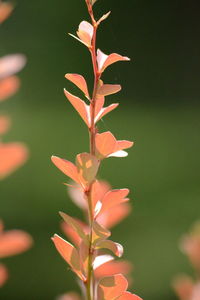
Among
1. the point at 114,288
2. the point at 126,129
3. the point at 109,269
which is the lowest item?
the point at 126,129

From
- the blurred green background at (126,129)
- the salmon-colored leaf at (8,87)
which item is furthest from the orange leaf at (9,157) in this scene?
the blurred green background at (126,129)

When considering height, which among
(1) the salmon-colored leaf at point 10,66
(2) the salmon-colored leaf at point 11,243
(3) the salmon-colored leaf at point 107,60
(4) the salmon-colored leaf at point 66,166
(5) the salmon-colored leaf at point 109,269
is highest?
(3) the salmon-colored leaf at point 107,60

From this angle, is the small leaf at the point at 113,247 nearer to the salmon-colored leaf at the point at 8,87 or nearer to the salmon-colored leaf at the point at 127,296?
the salmon-colored leaf at the point at 127,296

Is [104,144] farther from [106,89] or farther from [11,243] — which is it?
[11,243]

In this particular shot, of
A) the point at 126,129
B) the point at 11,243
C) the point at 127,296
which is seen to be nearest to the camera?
the point at 127,296

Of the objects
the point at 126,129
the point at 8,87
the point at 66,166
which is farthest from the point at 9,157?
the point at 126,129

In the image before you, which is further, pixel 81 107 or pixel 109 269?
pixel 109 269

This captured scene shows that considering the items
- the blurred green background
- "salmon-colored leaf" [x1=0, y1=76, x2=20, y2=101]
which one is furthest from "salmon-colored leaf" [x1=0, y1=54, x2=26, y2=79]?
the blurred green background
